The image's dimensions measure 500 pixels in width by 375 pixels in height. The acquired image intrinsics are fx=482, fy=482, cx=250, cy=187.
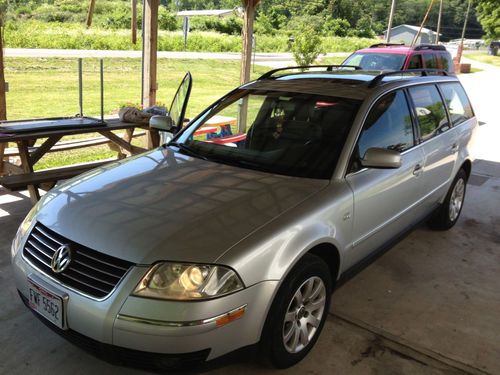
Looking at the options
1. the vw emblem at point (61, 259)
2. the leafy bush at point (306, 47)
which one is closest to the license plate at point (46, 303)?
the vw emblem at point (61, 259)

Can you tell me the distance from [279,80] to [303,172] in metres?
1.21

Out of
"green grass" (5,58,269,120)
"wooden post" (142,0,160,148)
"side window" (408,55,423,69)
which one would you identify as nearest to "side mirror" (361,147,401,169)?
"wooden post" (142,0,160,148)

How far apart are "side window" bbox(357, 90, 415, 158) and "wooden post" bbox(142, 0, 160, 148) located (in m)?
3.60

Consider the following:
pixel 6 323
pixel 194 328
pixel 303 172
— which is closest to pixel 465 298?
pixel 303 172

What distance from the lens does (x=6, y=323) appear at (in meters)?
3.10

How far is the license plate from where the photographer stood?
2.32 metres

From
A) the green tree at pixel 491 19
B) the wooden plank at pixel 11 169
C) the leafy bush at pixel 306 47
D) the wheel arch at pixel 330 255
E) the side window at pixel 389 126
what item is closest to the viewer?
the wheel arch at pixel 330 255

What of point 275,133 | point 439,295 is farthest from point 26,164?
point 439,295

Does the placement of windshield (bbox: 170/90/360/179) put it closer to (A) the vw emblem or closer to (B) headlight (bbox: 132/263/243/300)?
(B) headlight (bbox: 132/263/243/300)

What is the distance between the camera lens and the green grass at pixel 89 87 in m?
10.7

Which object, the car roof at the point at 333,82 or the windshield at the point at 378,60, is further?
the windshield at the point at 378,60

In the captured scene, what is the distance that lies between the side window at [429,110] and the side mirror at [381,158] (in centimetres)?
108

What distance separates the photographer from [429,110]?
4176 millimetres

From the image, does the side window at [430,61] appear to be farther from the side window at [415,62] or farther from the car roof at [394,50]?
the car roof at [394,50]
